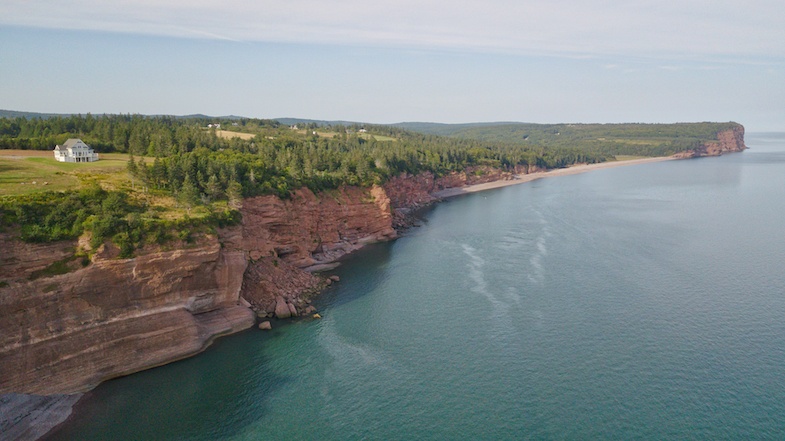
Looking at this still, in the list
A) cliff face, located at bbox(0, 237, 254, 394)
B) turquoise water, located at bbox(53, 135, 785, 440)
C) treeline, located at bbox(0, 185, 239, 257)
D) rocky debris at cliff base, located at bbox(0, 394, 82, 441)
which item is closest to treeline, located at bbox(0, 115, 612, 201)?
treeline, located at bbox(0, 185, 239, 257)

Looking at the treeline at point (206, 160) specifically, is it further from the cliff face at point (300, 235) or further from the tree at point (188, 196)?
the cliff face at point (300, 235)

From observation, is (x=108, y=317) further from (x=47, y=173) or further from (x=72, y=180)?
(x=47, y=173)

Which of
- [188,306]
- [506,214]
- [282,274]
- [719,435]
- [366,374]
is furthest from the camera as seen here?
[506,214]

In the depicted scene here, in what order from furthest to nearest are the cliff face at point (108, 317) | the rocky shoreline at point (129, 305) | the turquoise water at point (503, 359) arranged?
the cliff face at point (108, 317) < the rocky shoreline at point (129, 305) < the turquoise water at point (503, 359)

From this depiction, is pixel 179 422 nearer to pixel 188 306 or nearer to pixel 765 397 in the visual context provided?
pixel 188 306

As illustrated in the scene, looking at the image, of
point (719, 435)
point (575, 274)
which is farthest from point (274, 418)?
point (575, 274)

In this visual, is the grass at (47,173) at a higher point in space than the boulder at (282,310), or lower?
higher

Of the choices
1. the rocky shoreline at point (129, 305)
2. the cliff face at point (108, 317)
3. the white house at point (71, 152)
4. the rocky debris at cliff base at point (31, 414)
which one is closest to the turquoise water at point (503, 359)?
the rocky debris at cliff base at point (31, 414)

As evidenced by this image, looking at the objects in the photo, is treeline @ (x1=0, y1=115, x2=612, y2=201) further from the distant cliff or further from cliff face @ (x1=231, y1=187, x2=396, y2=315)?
the distant cliff
